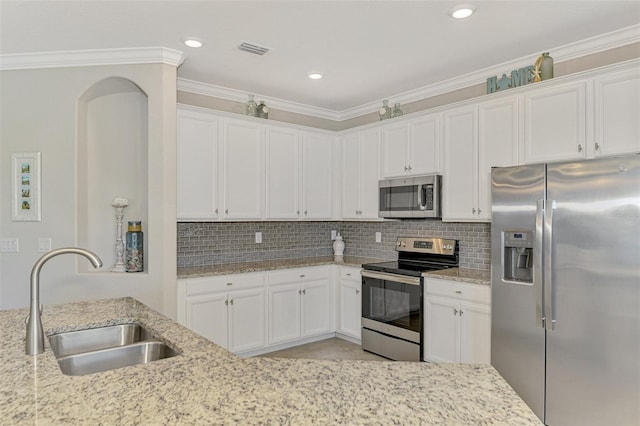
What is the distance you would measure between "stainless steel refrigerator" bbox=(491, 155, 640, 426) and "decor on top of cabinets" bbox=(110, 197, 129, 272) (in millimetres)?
2885

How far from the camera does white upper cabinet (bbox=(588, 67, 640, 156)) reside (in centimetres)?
255

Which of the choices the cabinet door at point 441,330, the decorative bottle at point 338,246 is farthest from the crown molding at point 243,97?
the cabinet door at point 441,330

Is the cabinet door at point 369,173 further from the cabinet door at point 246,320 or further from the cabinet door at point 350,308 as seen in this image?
the cabinet door at point 246,320

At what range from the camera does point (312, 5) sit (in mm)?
2473

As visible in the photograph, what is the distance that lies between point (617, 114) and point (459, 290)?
161 centimetres

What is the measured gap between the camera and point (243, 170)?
3.98m

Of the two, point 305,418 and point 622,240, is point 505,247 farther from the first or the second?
point 305,418

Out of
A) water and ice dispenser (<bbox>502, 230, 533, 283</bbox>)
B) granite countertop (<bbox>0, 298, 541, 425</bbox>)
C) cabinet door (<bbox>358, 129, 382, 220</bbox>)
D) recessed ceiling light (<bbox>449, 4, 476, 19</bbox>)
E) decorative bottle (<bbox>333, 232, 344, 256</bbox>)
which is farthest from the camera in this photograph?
decorative bottle (<bbox>333, 232, 344, 256</bbox>)

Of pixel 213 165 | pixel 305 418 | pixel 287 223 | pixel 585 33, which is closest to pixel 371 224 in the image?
pixel 287 223

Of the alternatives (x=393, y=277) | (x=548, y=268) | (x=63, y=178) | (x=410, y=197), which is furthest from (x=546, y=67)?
(x=63, y=178)

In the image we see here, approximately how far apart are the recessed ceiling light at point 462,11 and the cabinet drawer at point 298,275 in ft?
8.67

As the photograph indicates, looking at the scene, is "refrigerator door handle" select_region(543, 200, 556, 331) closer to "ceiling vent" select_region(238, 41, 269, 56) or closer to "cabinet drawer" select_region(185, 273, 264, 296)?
"ceiling vent" select_region(238, 41, 269, 56)

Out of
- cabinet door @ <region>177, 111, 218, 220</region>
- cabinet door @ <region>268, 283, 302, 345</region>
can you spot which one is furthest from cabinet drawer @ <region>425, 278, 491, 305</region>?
cabinet door @ <region>177, 111, 218, 220</region>

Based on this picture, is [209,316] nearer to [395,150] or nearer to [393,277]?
[393,277]
